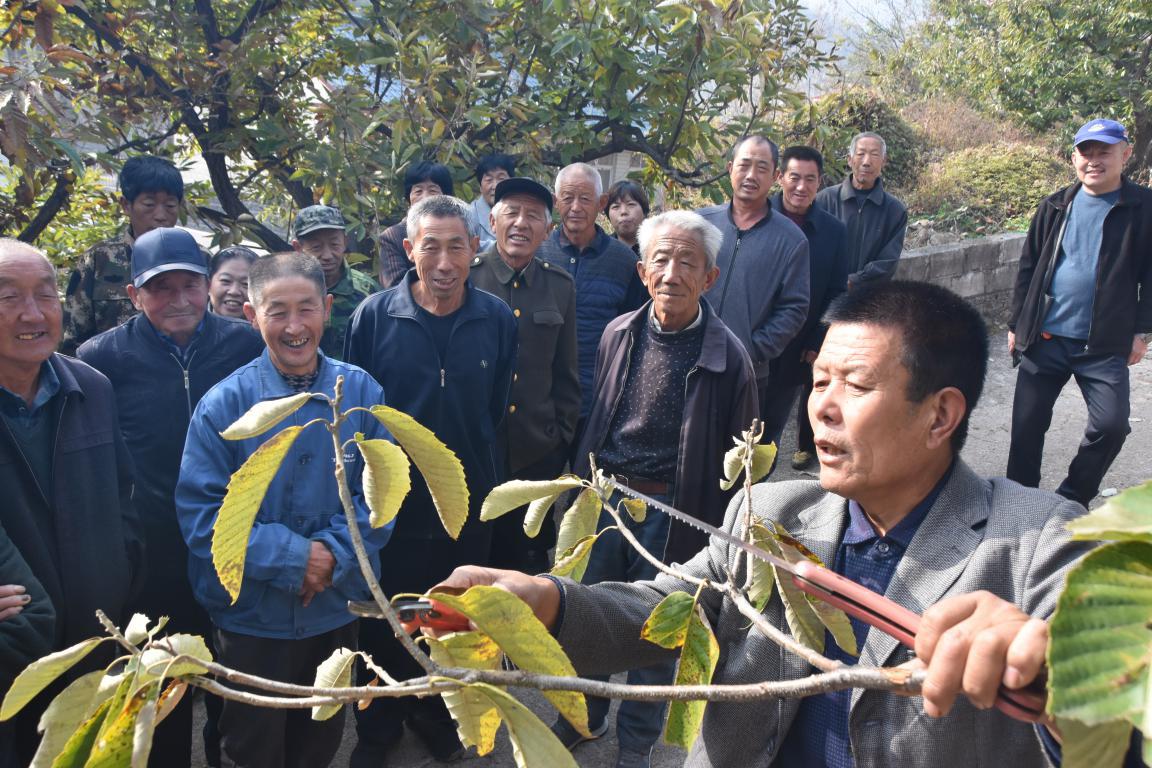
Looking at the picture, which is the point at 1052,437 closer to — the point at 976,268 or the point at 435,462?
the point at 976,268

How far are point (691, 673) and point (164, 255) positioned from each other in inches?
106

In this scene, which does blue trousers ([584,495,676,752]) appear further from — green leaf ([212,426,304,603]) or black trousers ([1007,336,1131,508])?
black trousers ([1007,336,1131,508])

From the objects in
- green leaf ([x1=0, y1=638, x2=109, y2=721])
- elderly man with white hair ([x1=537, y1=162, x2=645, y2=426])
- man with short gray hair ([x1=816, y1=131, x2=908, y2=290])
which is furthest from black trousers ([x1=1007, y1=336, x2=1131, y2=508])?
green leaf ([x1=0, y1=638, x2=109, y2=721])

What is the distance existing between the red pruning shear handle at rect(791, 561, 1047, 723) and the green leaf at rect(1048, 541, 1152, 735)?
0.27 meters

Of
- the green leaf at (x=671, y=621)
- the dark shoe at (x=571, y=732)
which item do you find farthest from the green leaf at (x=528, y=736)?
the dark shoe at (x=571, y=732)

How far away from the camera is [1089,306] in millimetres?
4867

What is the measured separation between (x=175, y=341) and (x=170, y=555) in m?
0.73

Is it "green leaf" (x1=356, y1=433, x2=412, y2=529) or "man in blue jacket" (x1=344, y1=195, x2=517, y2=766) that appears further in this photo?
"man in blue jacket" (x1=344, y1=195, x2=517, y2=766)

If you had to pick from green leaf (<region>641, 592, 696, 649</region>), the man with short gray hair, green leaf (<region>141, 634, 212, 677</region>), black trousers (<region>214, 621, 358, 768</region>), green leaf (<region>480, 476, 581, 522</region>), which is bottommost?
black trousers (<region>214, 621, 358, 768</region>)

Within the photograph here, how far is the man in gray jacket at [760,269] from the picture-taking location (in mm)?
4848

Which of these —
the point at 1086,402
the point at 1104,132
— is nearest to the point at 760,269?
the point at 1104,132

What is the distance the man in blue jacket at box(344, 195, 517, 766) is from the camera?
11.5 feet

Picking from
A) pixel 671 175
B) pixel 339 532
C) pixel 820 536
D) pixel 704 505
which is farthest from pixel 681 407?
pixel 671 175

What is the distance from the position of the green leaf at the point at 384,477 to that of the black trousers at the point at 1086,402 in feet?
14.9
